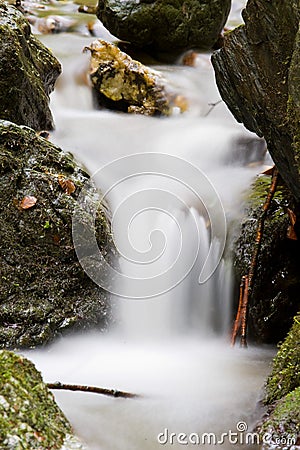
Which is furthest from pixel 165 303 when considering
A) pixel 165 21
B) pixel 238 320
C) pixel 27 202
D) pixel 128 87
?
pixel 165 21

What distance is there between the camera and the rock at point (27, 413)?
5.66 ft

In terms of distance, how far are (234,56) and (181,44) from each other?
630 centimetres

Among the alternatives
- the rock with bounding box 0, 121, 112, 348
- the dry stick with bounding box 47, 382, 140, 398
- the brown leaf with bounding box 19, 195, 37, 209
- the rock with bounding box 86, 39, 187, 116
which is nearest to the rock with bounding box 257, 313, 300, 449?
the dry stick with bounding box 47, 382, 140, 398

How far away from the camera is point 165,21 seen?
891cm

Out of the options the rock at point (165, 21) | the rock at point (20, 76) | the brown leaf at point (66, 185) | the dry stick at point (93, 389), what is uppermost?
the rock at point (165, 21)

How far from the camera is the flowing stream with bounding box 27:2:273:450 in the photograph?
2529 mm

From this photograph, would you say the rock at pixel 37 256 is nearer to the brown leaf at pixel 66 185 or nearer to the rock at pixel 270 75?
the brown leaf at pixel 66 185

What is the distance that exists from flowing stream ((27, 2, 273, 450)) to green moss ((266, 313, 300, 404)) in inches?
5.2

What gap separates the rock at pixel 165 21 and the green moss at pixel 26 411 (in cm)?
792

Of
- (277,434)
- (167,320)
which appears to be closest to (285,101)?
(277,434)

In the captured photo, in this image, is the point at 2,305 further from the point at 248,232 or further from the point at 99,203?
the point at 248,232

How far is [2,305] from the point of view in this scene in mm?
3459

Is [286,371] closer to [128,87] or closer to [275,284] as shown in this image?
[275,284]

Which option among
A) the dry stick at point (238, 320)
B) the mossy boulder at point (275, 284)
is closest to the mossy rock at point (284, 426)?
the dry stick at point (238, 320)
